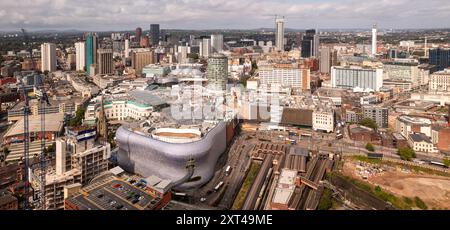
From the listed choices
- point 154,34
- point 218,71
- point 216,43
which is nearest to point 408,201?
point 218,71

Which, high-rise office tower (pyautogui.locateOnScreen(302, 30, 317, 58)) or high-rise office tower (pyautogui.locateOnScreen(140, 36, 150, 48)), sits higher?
high-rise office tower (pyautogui.locateOnScreen(140, 36, 150, 48))

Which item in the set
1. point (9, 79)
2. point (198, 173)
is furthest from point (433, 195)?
point (9, 79)

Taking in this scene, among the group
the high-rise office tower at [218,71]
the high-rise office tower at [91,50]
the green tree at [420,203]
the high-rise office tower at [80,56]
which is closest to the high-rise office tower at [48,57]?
the high-rise office tower at [80,56]

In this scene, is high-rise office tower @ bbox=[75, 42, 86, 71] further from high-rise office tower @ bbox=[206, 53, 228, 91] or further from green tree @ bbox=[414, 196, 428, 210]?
green tree @ bbox=[414, 196, 428, 210]

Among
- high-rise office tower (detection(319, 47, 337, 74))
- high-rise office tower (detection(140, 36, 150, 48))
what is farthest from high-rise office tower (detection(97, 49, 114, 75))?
high-rise office tower (detection(319, 47, 337, 74))
